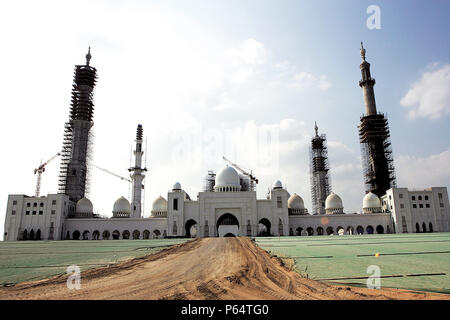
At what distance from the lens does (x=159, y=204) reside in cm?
7156

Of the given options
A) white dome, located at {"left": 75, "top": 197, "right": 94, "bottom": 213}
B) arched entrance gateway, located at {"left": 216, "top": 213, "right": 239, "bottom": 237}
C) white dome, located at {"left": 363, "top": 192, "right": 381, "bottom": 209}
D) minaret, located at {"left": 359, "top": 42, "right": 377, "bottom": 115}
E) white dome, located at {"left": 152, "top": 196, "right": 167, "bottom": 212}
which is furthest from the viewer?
minaret, located at {"left": 359, "top": 42, "right": 377, "bottom": 115}

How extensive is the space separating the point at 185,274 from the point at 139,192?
220 feet

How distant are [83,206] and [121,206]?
8.28 meters

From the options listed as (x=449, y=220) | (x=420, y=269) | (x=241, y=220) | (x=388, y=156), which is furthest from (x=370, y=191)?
(x=420, y=269)

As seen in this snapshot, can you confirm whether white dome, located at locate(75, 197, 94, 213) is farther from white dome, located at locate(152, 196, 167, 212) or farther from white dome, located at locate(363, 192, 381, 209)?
white dome, located at locate(363, 192, 381, 209)

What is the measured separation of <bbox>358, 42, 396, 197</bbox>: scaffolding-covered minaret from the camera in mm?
72500

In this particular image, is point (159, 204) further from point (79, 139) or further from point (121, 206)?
point (79, 139)

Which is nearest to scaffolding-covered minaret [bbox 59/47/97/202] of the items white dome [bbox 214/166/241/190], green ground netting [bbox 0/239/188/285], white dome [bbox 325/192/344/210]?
white dome [bbox 214/166/241/190]

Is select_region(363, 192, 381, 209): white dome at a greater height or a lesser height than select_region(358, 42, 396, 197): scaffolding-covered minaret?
lesser

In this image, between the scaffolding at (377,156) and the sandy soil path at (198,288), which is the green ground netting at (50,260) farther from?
the scaffolding at (377,156)

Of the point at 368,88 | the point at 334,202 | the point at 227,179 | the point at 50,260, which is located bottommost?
the point at 50,260

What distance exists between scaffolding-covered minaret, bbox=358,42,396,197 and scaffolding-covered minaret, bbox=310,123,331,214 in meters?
11.8

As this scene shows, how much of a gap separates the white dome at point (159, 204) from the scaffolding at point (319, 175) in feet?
139

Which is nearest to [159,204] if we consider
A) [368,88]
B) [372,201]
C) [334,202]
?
[334,202]
